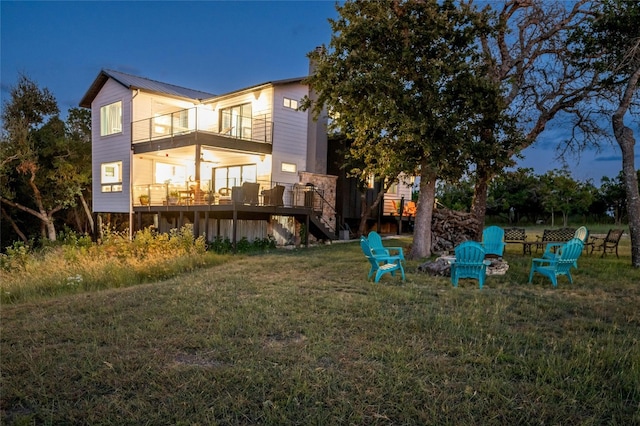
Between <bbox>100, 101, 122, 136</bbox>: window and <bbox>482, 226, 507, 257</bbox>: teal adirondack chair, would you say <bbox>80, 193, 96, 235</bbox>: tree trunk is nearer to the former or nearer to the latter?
<bbox>100, 101, 122, 136</bbox>: window

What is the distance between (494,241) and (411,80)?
4999mm

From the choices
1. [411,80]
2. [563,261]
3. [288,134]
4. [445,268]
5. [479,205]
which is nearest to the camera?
[563,261]

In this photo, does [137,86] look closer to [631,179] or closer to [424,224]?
[424,224]

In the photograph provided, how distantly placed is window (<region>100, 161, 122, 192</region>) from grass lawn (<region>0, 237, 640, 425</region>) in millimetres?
14789

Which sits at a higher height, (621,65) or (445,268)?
(621,65)

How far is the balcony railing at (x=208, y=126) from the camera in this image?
709 inches

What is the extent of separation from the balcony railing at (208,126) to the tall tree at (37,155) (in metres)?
8.32

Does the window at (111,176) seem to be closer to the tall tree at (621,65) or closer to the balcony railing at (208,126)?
the balcony railing at (208,126)

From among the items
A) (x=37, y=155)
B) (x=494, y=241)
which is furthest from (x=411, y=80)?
(x=37, y=155)

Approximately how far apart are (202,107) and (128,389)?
18.4 metres

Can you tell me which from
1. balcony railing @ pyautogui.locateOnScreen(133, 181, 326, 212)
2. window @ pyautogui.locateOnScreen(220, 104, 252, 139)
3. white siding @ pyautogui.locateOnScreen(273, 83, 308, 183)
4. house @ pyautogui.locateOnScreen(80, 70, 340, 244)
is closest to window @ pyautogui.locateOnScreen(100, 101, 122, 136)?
house @ pyautogui.locateOnScreen(80, 70, 340, 244)

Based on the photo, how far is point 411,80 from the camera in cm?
1178

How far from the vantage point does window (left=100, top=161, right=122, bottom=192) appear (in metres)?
20.3

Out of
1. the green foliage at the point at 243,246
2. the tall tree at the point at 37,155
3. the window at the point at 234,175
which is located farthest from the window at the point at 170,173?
the tall tree at the point at 37,155
